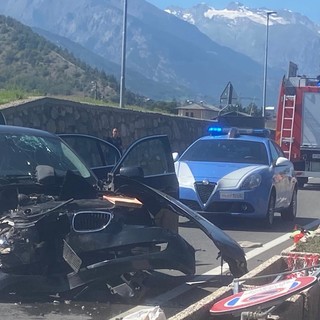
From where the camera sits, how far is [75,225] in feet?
27.2

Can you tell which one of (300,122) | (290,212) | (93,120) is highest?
(300,122)

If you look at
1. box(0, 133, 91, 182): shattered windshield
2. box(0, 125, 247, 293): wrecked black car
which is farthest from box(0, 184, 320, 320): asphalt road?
box(0, 133, 91, 182): shattered windshield

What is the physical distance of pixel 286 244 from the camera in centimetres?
1304

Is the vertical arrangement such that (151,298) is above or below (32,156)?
below

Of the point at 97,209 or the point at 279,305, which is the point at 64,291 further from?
the point at 279,305

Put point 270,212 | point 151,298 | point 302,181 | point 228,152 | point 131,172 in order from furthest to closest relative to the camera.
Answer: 1. point 302,181
2. point 228,152
3. point 270,212
4. point 131,172
5. point 151,298

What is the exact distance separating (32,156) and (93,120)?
1402 centimetres

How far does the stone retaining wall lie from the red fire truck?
371 cm

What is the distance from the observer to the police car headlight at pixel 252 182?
1483cm

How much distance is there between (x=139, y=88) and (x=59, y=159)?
6096 inches

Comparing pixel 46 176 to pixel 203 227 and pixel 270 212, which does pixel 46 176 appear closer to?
pixel 203 227

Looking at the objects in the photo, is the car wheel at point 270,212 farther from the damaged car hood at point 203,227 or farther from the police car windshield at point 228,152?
the damaged car hood at point 203,227

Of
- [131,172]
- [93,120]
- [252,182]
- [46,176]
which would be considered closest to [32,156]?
[46,176]

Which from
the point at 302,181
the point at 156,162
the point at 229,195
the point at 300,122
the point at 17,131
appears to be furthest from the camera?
the point at 302,181
